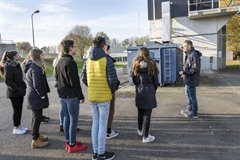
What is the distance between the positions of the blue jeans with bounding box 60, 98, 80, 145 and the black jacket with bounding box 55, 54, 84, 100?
0.11 meters

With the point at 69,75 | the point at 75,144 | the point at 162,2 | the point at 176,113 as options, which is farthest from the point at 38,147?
the point at 162,2

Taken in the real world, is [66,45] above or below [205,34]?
below

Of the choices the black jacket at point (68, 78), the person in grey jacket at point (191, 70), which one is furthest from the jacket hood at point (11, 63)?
the person in grey jacket at point (191, 70)

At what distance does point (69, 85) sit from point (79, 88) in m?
0.17

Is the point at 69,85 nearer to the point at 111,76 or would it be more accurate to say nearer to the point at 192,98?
the point at 111,76

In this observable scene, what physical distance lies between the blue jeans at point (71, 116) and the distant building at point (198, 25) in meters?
21.1

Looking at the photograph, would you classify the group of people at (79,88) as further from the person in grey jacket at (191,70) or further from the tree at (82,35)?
the tree at (82,35)

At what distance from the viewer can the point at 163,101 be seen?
9328 mm

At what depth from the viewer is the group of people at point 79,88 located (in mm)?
4102

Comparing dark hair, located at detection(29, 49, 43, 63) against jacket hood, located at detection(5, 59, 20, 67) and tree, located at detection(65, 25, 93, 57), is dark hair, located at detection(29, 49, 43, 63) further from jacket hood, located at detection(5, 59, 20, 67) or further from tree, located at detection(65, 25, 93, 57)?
tree, located at detection(65, 25, 93, 57)

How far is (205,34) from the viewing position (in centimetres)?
2480

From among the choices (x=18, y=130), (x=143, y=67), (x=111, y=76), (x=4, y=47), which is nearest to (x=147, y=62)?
(x=143, y=67)

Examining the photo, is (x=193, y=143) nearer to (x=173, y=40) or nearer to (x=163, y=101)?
(x=163, y=101)

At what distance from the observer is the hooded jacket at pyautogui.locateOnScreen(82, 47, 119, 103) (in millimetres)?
4035
